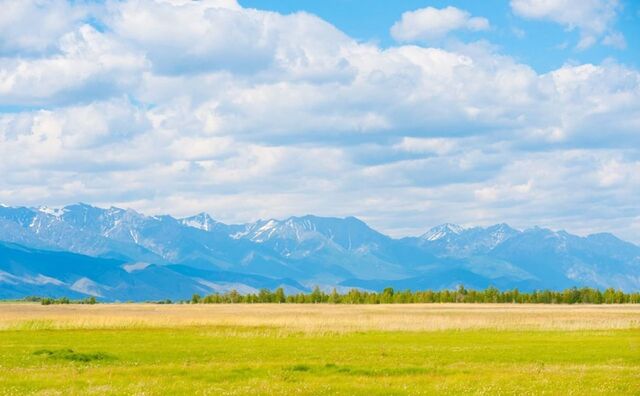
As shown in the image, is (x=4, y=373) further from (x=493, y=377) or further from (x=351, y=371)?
(x=493, y=377)

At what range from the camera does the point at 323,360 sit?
4638cm

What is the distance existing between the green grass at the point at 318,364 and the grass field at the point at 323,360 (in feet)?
0.20

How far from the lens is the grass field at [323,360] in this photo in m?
34.2

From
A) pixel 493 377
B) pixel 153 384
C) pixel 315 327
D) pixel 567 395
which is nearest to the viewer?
pixel 567 395

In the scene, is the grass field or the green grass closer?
the green grass

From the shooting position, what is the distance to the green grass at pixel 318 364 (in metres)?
33.9

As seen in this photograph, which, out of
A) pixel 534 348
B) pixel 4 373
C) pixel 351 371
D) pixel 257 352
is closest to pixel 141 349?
pixel 257 352

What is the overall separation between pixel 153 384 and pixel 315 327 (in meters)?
48.1

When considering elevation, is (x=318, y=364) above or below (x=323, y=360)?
above

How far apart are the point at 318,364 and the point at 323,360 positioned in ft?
12.5

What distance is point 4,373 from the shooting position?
3841 cm

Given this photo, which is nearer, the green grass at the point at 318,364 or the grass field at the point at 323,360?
the green grass at the point at 318,364

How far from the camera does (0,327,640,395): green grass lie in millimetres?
33906

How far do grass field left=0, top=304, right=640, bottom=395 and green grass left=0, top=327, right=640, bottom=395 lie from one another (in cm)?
6
